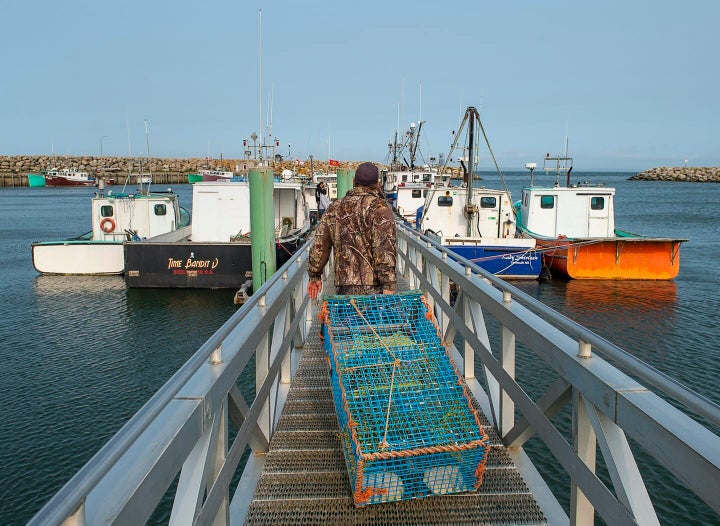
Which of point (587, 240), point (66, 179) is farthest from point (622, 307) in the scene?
point (66, 179)

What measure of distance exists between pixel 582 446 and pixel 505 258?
53.0ft

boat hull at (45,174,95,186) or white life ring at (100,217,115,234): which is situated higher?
boat hull at (45,174,95,186)

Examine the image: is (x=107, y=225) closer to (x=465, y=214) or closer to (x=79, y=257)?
(x=79, y=257)

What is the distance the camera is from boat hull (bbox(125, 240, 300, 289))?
57.4ft

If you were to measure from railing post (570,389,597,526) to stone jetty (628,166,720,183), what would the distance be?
14032cm

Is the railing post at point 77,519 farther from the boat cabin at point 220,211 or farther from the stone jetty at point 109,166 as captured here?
the stone jetty at point 109,166

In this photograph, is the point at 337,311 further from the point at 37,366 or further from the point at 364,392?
the point at 37,366

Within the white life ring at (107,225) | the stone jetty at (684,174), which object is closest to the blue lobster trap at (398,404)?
the white life ring at (107,225)

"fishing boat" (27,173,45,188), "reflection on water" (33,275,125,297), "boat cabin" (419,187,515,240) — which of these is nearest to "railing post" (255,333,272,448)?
"reflection on water" (33,275,125,297)

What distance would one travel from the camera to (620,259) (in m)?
18.9

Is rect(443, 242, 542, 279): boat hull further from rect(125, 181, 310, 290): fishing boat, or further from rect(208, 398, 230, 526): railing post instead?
rect(208, 398, 230, 526): railing post

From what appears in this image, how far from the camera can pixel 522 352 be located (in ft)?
37.3

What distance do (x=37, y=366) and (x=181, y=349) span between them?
2.81m

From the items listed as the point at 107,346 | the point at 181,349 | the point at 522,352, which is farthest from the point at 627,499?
the point at 107,346
